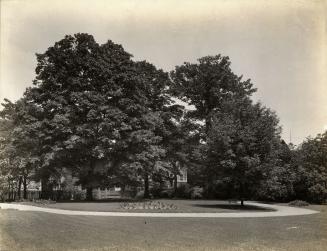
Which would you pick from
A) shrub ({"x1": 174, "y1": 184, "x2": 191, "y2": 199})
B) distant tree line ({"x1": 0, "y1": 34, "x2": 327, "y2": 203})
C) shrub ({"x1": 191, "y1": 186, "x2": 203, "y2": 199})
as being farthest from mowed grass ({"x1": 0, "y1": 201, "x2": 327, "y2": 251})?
shrub ({"x1": 174, "y1": 184, "x2": 191, "y2": 199})

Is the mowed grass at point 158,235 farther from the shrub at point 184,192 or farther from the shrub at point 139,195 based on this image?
the shrub at point 139,195

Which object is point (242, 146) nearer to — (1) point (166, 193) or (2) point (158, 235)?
(2) point (158, 235)

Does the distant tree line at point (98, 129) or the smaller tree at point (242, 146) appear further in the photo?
the distant tree line at point (98, 129)

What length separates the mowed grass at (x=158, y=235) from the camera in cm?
1166

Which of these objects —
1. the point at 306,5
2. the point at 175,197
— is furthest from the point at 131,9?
the point at 175,197

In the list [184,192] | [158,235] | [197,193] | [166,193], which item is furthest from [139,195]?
[158,235]

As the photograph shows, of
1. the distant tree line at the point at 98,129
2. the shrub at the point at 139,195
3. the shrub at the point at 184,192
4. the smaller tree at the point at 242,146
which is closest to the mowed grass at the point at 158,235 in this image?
the smaller tree at the point at 242,146

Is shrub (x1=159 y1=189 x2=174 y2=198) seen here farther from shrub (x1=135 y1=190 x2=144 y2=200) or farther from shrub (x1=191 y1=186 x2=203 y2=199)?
shrub (x1=191 y1=186 x2=203 y2=199)

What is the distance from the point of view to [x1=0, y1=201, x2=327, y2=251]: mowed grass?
11656 millimetres

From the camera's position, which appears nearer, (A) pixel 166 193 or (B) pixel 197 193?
(B) pixel 197 193

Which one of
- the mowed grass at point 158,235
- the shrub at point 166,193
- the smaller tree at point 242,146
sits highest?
the smaller tree at point 242,146

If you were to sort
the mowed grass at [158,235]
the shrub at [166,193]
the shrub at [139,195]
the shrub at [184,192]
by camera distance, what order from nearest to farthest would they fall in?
the mowed grass at [158,235] → the shrub at [184,192] → the shrub at [166,193] → the shrub at [139,195]

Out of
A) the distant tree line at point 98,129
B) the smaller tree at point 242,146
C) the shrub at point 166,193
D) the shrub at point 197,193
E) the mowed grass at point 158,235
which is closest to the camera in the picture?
the mowed grass at point 158,235

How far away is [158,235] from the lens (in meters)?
13.7
